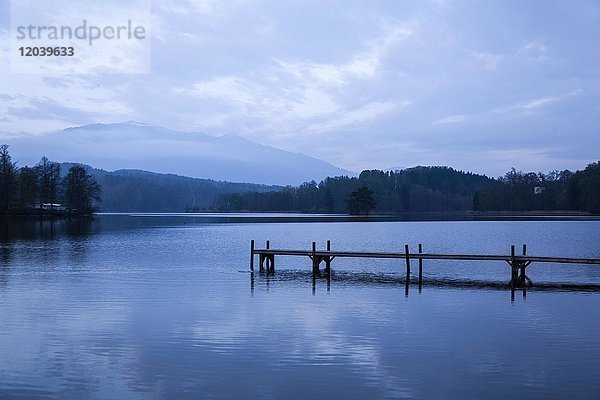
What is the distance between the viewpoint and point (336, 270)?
39781 millimetres

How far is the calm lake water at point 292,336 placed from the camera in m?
13.6

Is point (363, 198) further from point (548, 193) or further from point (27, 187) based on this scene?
point (27, 187)

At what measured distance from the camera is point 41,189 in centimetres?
13200

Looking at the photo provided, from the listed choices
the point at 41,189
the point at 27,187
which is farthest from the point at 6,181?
the point at 41,189

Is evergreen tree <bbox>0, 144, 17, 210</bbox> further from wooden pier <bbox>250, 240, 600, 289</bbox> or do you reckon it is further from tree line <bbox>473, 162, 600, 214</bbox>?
tree line <bbox>473, 162, 600, 214</bbox>

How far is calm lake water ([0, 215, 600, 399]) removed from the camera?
13.6 metres

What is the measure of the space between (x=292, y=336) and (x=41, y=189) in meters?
127

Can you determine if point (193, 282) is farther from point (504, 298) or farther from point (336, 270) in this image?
point (504, 298)

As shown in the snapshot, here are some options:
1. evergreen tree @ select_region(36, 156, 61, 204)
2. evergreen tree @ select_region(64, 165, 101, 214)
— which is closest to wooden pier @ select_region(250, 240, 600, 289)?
evergreen tree @ select_region(36, 156, 61, 204)


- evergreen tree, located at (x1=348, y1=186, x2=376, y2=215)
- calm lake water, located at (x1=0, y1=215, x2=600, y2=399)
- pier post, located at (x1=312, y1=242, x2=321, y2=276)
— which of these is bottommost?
calm lake water, located at (x1=0, y1=215, x2=600, y2=399)

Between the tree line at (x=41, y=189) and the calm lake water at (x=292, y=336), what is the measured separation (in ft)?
301

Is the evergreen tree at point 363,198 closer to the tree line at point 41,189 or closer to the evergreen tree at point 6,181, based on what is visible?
the tree line at point 41,189

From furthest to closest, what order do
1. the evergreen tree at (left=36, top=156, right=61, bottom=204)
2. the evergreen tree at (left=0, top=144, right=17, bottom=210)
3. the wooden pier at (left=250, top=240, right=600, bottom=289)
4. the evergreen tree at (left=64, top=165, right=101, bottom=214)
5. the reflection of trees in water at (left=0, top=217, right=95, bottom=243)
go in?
the evergreen tree at (left=64, top=165, right=101, bottom=214) < the evergreen tree at (left=36, top=156, right=61, bottom=204) < the evergreen tree at (left=0, top=144, right=17, bottom=210) < the reflection of trees in water at (left=0, top=217, right=95, bottom=243) < the wooden pier at (left=250, top=240, right=600, bottom=289)

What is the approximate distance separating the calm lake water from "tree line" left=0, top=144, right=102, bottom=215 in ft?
301
